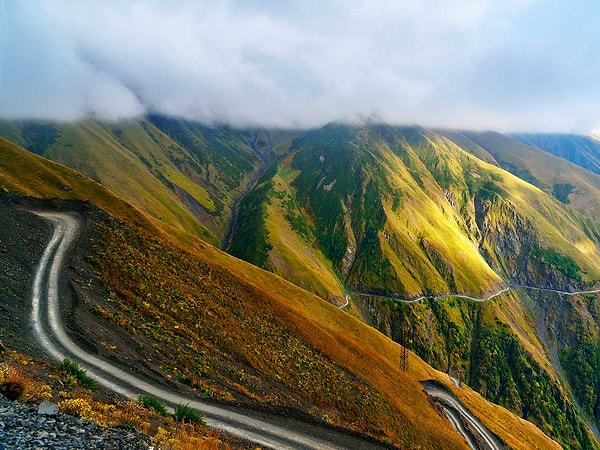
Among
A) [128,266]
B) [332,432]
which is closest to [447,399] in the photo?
[332,432]

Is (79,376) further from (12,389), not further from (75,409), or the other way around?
(75,409)

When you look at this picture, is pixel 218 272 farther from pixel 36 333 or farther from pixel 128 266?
pixel 36 333

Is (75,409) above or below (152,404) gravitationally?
above

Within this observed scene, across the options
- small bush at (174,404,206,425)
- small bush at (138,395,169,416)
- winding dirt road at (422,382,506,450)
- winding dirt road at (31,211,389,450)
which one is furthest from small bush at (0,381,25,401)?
winding dirt road at (422,382,506,450)

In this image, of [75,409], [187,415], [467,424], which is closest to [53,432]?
[75,409]

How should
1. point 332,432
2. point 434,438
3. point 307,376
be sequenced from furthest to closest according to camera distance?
point 434,438 → point 307,376 → point 332,432

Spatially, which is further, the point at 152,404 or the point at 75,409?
the point at 152,404
